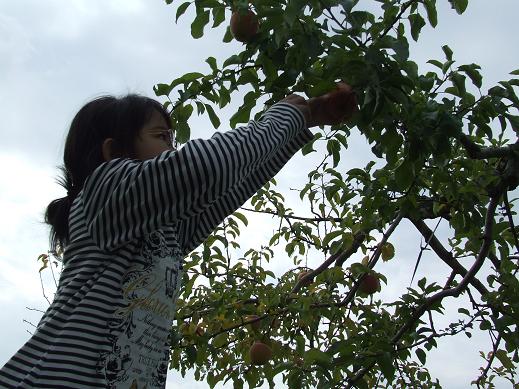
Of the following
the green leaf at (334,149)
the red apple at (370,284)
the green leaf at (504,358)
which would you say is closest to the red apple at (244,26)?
the green leaf at (334,149)

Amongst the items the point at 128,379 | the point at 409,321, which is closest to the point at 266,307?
the point at 409,321

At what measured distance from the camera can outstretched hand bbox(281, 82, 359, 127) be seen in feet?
4.34

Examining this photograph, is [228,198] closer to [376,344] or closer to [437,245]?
[376,344]

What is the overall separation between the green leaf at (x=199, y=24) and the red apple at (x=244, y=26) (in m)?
0.10

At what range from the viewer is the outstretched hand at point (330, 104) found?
4.34 ft

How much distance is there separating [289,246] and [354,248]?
622mm

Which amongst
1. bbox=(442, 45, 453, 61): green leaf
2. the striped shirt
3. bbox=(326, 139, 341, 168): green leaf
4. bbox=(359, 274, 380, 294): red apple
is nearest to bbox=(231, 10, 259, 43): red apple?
the striped shirt

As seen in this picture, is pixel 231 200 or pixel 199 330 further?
pixel 199 330

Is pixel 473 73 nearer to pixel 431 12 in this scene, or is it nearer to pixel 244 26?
pixel 431 12

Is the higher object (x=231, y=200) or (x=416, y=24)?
(x=416, y=24)

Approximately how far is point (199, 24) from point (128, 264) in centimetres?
72

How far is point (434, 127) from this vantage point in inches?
53.4

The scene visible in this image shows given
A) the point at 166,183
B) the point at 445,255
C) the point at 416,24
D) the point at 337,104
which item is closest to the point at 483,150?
the point at 416,24

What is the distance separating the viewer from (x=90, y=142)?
1398mm
